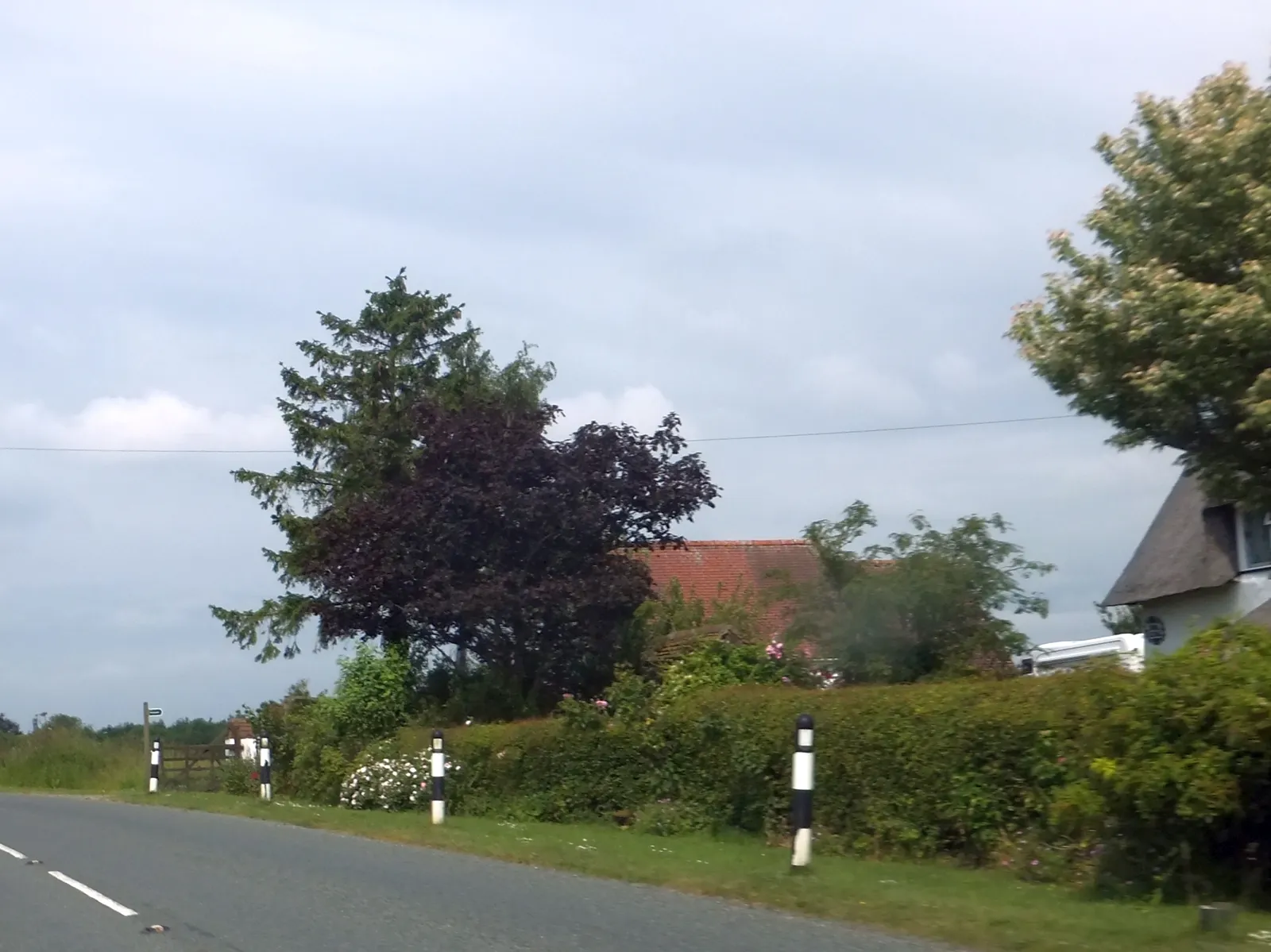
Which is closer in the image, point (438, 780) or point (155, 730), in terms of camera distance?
point (438, 780)

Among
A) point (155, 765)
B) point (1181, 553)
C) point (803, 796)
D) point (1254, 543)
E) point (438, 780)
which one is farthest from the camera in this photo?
point (155, 765)

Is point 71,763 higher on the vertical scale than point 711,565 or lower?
lower

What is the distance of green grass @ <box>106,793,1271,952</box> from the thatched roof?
1411cm

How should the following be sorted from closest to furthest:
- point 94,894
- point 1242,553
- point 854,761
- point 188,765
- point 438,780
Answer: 1. point 94,894
2. point 854,761
3. point 438,780
4. point 1242,553
5. point 188,765

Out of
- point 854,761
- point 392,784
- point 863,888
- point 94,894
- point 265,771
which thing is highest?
point 854,761

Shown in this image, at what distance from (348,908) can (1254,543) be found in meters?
20.1

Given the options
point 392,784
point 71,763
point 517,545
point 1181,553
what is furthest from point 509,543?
point 71,763

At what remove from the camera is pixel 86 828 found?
1902 cm

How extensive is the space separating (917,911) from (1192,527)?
20.7 meters

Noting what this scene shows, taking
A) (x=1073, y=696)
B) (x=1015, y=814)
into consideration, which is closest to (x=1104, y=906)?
(x=1073, y=696)

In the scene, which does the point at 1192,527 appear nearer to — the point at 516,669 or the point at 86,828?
the point at 516,669

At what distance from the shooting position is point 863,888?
1034 centimetres

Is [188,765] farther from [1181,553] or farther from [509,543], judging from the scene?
[1181,553]

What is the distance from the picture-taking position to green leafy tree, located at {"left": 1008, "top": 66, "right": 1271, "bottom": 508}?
12.9 meters
